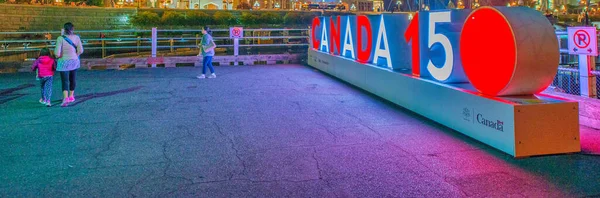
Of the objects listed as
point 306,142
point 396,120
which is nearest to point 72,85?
point 306,142

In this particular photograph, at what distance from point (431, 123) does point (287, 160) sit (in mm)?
3406

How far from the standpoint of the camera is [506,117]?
5.68m

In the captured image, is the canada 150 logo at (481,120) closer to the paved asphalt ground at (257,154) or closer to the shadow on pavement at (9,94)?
the paved asphalt ground at (257,154)

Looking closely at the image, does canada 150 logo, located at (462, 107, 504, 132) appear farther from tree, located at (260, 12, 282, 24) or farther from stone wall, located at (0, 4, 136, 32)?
tree, located at (260, 12, 282, 24)

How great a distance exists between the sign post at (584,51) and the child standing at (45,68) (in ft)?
34.1

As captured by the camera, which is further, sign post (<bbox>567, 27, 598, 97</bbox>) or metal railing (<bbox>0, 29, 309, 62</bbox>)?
metal railing (<bbox>0, 29, 309, 62</bbox>)

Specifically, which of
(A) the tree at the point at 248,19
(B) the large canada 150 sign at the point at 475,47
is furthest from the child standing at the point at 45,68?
(A) the tree at the point at 248,19

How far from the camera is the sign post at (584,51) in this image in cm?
728

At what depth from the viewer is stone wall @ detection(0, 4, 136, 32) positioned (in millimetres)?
32594

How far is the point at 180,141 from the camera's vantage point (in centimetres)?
649

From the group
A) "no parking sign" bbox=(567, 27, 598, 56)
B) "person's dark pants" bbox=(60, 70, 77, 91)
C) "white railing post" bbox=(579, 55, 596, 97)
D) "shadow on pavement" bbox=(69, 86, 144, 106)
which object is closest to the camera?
"no parking sign" bbox=(567, 27, 598, 56)

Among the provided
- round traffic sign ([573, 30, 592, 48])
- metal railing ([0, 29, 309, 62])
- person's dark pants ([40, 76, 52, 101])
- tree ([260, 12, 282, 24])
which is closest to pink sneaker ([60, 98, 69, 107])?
person's dark pants ([40, 76, 52, 101])

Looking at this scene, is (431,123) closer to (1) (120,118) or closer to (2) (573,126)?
(2) (573,126)

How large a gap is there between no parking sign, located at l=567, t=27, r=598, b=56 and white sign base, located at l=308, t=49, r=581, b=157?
78.7 inches
